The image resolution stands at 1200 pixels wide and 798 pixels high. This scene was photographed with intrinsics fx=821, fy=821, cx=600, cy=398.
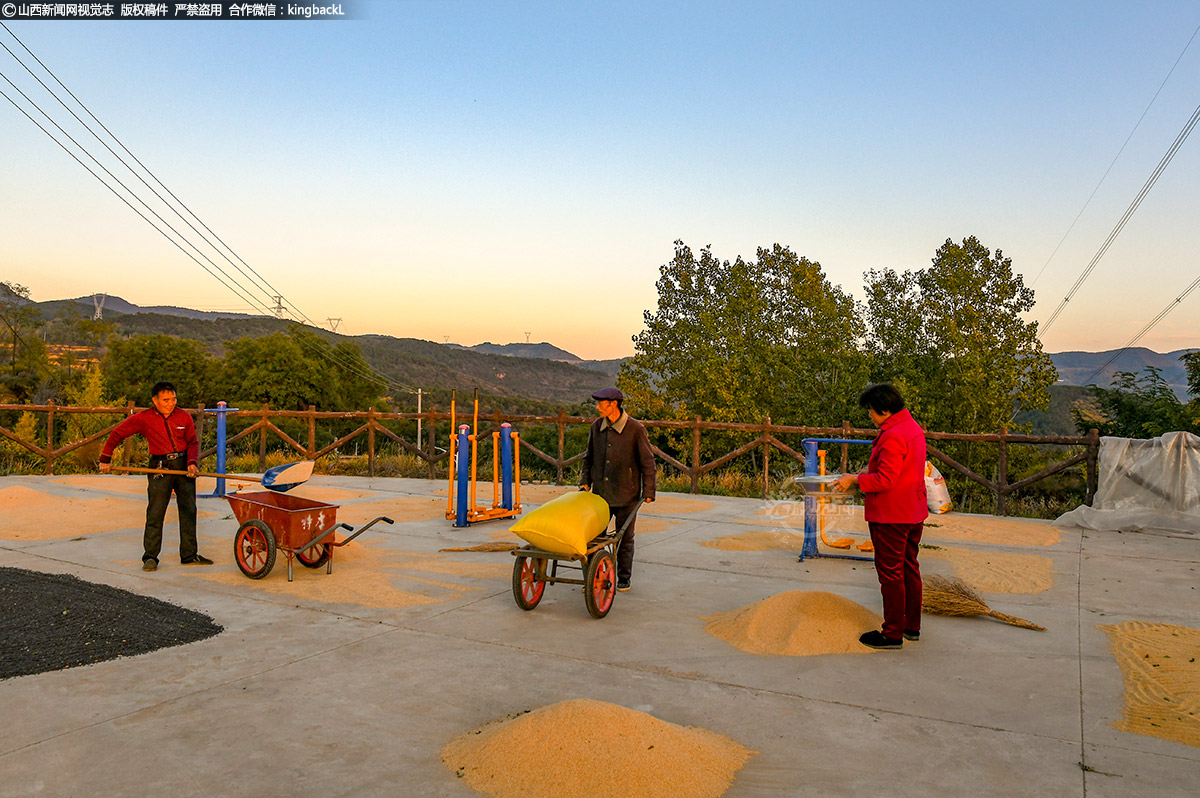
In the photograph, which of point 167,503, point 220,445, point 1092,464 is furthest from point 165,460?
point 1092,464

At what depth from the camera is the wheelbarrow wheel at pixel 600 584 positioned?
5.90 meters

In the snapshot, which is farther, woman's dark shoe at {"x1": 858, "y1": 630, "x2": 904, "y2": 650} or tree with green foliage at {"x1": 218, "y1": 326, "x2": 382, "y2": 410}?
tree with green foliage at {"x1": 218, "y1": 326, "x2": 382, "y2": 410}

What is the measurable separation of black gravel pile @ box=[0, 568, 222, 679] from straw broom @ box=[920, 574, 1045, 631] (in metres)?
5.16

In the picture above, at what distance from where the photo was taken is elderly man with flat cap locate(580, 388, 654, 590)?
6.95 meters

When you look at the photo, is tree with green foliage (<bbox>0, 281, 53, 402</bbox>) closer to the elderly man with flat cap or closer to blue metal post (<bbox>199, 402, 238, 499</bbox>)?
blue metal post (<bbox>199, 402, 238, 499</bbox>)

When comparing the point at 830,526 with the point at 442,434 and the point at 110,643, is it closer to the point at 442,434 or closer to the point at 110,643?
the point at 110,643

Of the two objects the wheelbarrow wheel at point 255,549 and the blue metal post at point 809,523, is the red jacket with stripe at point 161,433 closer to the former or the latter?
the wheelbarrow wheel at point 255,549

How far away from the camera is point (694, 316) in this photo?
48062mm

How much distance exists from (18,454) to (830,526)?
19.1 meters

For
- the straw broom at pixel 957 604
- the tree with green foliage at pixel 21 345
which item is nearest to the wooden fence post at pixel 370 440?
the straw broom at pixel 957 604

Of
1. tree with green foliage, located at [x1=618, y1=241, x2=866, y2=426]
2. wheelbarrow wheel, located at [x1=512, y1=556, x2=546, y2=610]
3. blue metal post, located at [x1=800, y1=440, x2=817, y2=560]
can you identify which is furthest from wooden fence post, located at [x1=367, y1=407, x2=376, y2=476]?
tree with green foliage, located at [x1=618, y1=241, x2=866, y2=426]

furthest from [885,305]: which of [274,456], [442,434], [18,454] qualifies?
[18,454]

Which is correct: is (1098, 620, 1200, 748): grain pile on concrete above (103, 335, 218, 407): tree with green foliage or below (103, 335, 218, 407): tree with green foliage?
below

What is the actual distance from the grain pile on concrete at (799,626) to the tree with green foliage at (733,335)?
3277 cm
